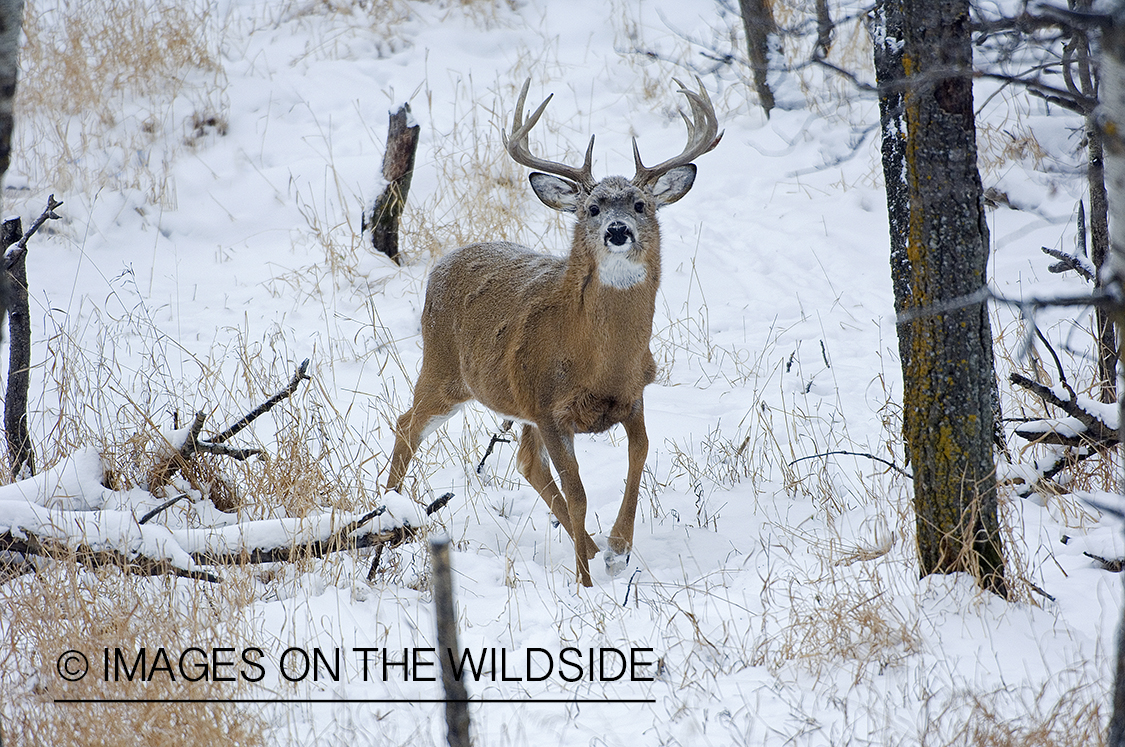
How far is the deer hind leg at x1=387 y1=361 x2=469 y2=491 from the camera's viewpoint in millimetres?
5770

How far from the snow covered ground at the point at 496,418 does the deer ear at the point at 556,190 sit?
1.29 meters

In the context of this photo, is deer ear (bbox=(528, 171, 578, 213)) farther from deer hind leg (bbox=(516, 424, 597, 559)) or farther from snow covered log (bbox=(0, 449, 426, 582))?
snow covered log (bbox=(0, 449, 426, 582))

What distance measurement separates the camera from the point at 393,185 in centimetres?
836

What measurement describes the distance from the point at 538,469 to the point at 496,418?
138 centimetres


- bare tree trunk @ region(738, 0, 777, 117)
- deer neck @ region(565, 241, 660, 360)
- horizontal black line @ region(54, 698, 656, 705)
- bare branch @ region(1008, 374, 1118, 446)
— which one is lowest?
horizontal black line @ region(54, 698, 656, 705)

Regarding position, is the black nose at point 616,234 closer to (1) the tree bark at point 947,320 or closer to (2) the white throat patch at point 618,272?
(2) the white throat patch at point 618,272

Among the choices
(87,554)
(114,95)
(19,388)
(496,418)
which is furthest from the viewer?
(114,95)

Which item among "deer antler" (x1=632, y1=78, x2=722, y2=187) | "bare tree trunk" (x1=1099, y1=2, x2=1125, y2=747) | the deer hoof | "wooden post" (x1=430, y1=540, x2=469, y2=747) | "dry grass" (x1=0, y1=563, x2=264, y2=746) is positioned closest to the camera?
"wooden post" (x1=430, y1=540, x2=469, y2=747)

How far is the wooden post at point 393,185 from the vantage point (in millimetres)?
8312

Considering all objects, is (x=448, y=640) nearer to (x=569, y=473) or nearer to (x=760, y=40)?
(x=569, y=473)

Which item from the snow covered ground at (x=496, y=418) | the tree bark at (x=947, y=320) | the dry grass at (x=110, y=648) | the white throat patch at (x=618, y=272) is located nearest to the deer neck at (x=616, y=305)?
the white throat patch at (x=618, y=272)

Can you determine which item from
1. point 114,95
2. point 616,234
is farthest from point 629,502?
point 114,95

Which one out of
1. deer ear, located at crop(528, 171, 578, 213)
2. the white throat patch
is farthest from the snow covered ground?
deer ear, located at crop(528, 171, 578, 213)

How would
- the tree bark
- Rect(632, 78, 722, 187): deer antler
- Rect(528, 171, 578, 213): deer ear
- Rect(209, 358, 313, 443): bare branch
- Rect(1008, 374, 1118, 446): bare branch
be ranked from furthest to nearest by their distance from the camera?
1. Rect(528, 171, 578, 213): deer ear
2. Rect(632, 78, 722, 187): deer antler
3. Rect(209, 358, 313, 443): bare branch
4. Rect(1008, 374, 1118, 446): bare branch
5. the tree bark
